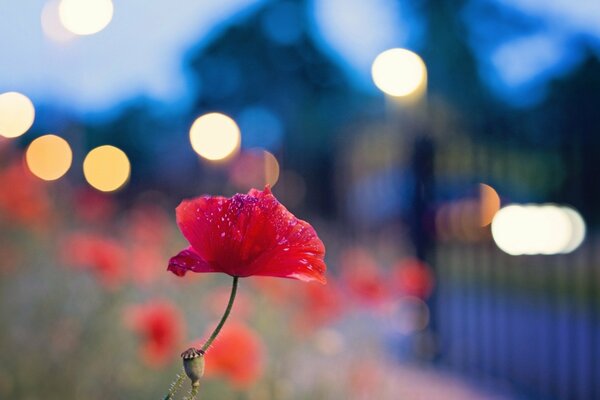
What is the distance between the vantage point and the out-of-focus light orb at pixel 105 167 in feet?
25.3

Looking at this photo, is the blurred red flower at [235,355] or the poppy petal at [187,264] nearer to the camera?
the poppy petal at [187,264]

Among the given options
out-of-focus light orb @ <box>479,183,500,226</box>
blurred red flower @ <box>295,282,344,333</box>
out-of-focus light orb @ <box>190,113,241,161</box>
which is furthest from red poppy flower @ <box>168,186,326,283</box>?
out-of-focus light orb @ <box>479,183,500,226</box>

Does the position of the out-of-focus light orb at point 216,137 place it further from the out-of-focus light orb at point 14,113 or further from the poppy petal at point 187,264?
the poppy petal at point 187,264

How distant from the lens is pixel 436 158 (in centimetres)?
510

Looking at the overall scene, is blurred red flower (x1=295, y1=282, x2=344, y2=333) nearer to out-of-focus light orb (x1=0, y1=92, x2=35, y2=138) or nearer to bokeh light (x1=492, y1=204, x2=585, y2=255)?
bokeh light (x1=492, y1=204, x2=585, y2=255)

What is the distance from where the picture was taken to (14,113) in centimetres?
608

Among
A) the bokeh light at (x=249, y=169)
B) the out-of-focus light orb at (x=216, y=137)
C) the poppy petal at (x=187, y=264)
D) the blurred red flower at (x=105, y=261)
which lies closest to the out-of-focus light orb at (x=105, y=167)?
the out-of-focus light orb at (x=216, y=137)

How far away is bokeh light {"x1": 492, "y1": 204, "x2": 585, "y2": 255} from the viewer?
5.91 meters

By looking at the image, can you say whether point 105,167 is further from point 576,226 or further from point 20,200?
point 576,226

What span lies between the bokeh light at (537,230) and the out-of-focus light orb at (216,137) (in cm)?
210

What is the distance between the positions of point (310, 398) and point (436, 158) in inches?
105

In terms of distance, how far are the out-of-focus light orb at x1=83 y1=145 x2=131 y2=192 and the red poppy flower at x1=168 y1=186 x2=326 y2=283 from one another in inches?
280

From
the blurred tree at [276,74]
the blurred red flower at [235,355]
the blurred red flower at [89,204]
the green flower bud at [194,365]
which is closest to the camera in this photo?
the green flower bud at [194,365]

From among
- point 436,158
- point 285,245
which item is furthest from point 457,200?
point 285,245
